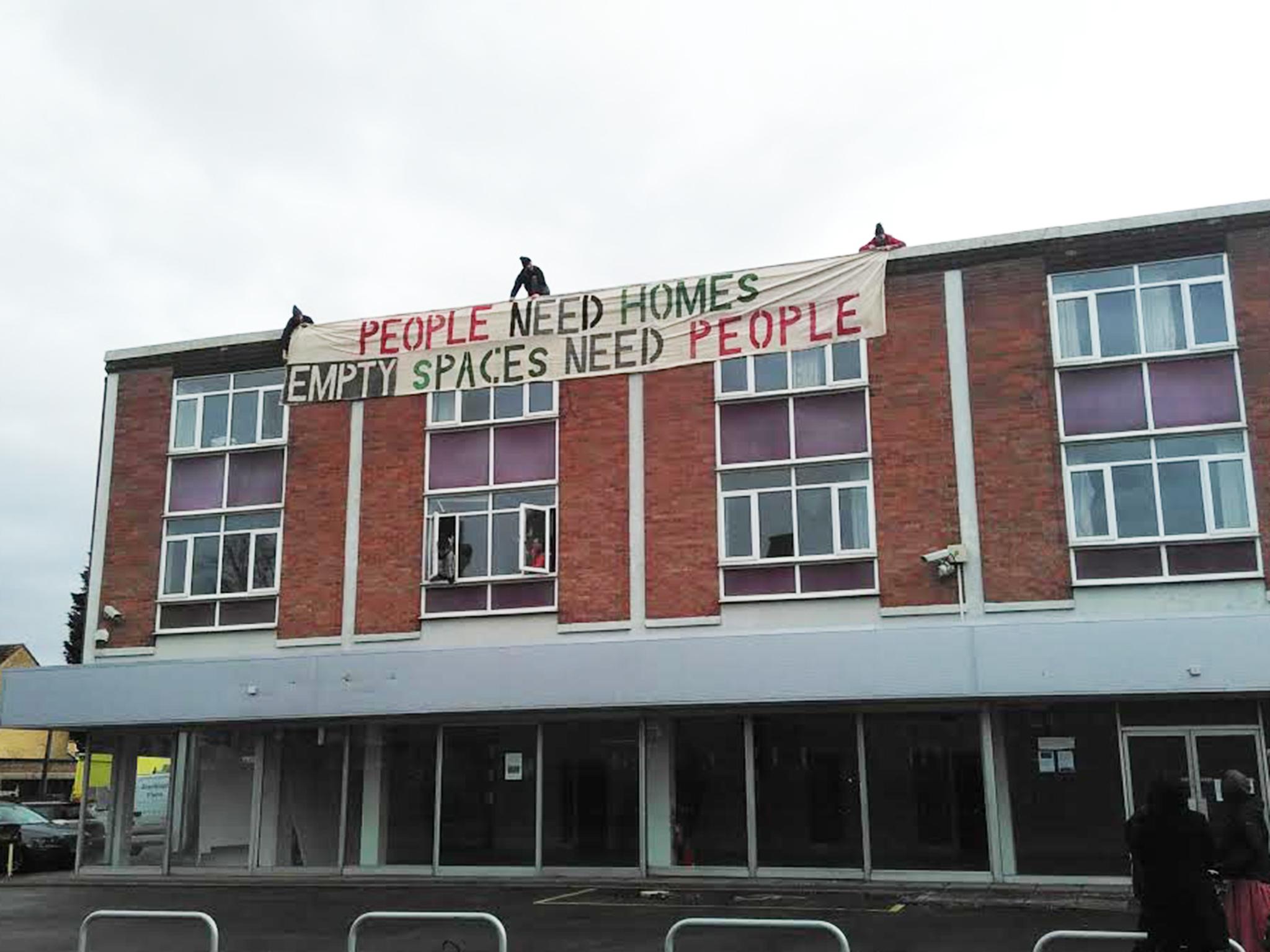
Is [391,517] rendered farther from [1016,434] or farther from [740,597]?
[1016,434]

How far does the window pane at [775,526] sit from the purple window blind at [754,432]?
0.64m

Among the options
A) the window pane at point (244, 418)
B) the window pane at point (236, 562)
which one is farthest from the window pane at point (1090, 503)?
the window pane at point (244, 418)

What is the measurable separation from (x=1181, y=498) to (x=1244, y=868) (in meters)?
10.2

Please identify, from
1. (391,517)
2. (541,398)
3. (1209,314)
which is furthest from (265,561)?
(1209,314)

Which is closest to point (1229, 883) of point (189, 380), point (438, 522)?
point (438, 522)

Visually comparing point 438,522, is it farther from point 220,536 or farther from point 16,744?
point 16,744

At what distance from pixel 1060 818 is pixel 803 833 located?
11.8ft

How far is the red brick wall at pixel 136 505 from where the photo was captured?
22.8 metres

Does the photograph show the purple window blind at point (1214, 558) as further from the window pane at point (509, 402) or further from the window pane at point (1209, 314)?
the window pane at point (509, 402)

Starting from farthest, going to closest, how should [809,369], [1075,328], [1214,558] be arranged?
[809,369], [1075,328], [1214,558]

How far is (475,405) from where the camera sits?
71.1 feet

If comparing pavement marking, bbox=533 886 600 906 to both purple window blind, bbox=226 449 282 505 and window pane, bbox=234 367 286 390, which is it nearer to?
purple window blind, bbox=226 449 282 505

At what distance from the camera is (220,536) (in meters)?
22.6

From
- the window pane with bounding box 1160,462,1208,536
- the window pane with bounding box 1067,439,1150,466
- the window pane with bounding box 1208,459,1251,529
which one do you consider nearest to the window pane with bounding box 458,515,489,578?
the window pane with bounding box 1067,439,1150,466
